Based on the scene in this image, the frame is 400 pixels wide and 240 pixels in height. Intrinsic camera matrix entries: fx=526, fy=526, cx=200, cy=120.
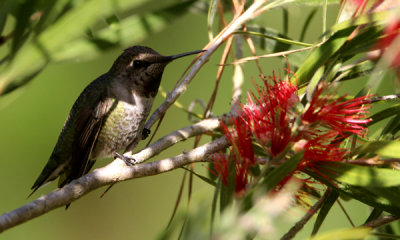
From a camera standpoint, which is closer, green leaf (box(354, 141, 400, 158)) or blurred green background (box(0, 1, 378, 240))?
green leaf (box(354, 141, 400, 158))

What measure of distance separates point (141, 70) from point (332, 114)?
92 cm

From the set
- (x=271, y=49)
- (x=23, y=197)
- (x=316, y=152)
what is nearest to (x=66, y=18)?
(x=316, y=152)

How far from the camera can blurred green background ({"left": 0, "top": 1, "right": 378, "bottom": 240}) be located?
2.15m

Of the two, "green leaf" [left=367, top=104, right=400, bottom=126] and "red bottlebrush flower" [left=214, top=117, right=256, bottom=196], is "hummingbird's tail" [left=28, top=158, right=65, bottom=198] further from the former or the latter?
"green leaf" [left=367, top=104, right=400, bottom=126]

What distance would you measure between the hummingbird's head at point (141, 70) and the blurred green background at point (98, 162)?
21.4 inches

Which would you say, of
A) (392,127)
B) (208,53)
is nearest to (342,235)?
(392,127)

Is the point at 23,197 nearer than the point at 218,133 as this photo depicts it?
No

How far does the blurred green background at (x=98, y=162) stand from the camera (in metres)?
2.15

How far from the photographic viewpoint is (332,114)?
0.72 metres

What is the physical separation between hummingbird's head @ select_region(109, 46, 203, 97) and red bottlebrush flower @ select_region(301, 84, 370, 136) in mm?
848

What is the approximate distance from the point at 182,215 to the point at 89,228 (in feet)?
6.14

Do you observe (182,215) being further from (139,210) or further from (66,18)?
(139,210)

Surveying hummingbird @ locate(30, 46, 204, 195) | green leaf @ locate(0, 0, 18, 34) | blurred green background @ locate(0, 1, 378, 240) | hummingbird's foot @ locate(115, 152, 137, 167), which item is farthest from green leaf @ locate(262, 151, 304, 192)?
blurred green background @ locate(0, 1, 378, 240)

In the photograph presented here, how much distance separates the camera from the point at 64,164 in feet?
5.34
